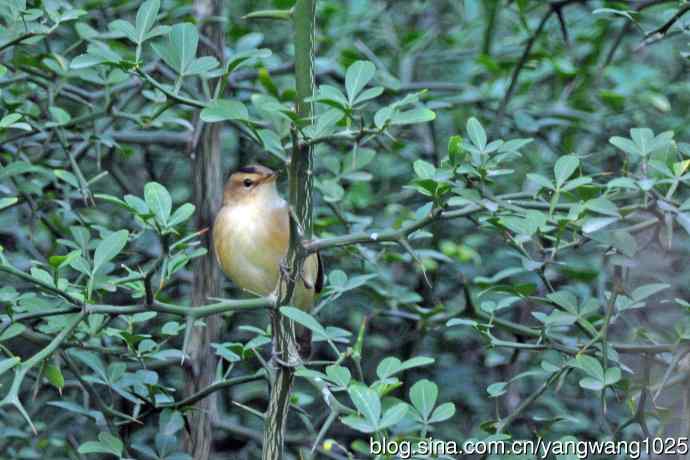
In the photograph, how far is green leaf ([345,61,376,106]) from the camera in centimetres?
180

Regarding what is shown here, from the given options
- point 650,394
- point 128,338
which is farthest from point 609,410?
point 128,338

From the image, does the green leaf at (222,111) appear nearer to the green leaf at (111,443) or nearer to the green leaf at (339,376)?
the green leaf at (339,376)

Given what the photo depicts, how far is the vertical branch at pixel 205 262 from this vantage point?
2861 mm

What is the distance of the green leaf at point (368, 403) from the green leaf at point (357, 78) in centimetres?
52

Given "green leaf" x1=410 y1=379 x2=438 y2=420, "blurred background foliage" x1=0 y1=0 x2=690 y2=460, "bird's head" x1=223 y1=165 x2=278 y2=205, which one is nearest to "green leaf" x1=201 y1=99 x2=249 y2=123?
"blurred background foliage" x1=0 y1=0 x2=690 y2=460

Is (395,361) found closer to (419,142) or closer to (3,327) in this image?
(3,327)

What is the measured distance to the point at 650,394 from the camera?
1.85 metres

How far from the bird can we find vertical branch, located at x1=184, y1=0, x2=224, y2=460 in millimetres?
146

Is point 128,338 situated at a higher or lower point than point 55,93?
lower

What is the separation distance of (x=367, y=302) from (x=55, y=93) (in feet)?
5.59

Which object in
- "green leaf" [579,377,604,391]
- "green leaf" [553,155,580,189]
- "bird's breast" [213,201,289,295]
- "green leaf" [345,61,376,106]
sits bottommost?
"bird's breast" [213,201,289,295]

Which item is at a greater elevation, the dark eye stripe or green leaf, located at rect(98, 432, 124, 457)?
green leaf, located at rect(98, 432, 124, 457)

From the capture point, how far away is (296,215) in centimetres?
172

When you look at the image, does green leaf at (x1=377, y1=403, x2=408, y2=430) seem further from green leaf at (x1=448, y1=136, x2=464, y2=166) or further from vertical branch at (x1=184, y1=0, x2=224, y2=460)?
vertical branch at (x1=184, y1=0, x2=224, y2=460)
